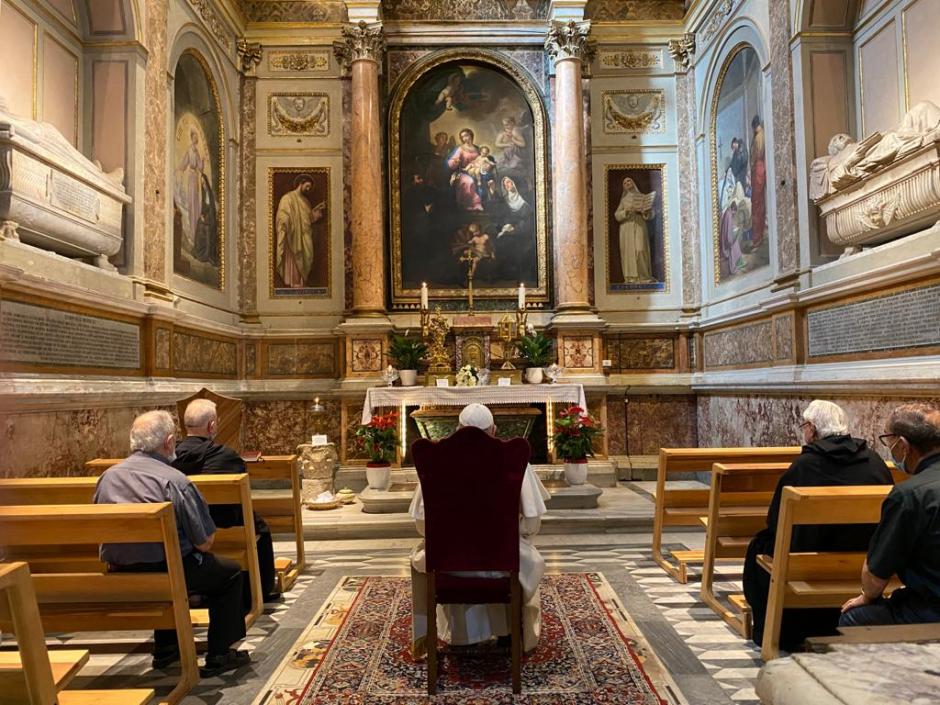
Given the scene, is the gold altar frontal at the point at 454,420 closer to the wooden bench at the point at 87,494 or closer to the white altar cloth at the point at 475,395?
the white altar cloth at the point at 475,395

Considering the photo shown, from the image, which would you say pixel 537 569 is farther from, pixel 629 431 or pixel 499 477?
pixel 629 431

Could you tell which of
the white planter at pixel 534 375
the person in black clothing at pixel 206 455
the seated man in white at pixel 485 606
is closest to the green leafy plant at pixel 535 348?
the white planter at pixel 534 375

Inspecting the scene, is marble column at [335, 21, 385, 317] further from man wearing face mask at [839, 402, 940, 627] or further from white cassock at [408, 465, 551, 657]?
man wearing face mask at [839, 402, 940, 627]

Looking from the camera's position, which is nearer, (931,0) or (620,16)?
(931,0)

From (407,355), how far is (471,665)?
7042 mm

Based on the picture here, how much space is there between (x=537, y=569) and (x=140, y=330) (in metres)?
5.81

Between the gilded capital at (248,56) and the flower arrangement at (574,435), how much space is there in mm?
8157

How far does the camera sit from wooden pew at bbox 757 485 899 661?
3338 mm

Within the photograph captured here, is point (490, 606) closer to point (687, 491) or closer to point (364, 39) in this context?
point (687, 491)

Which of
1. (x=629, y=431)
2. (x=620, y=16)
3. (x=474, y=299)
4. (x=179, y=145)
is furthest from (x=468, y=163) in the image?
(x=629, y=431)

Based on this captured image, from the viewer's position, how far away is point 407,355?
34.6ft

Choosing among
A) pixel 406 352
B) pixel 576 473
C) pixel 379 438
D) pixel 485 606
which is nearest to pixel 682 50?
Answer: pixel 406 352

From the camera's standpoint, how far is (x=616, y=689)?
135 inches

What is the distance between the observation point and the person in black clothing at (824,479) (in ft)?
12.2
